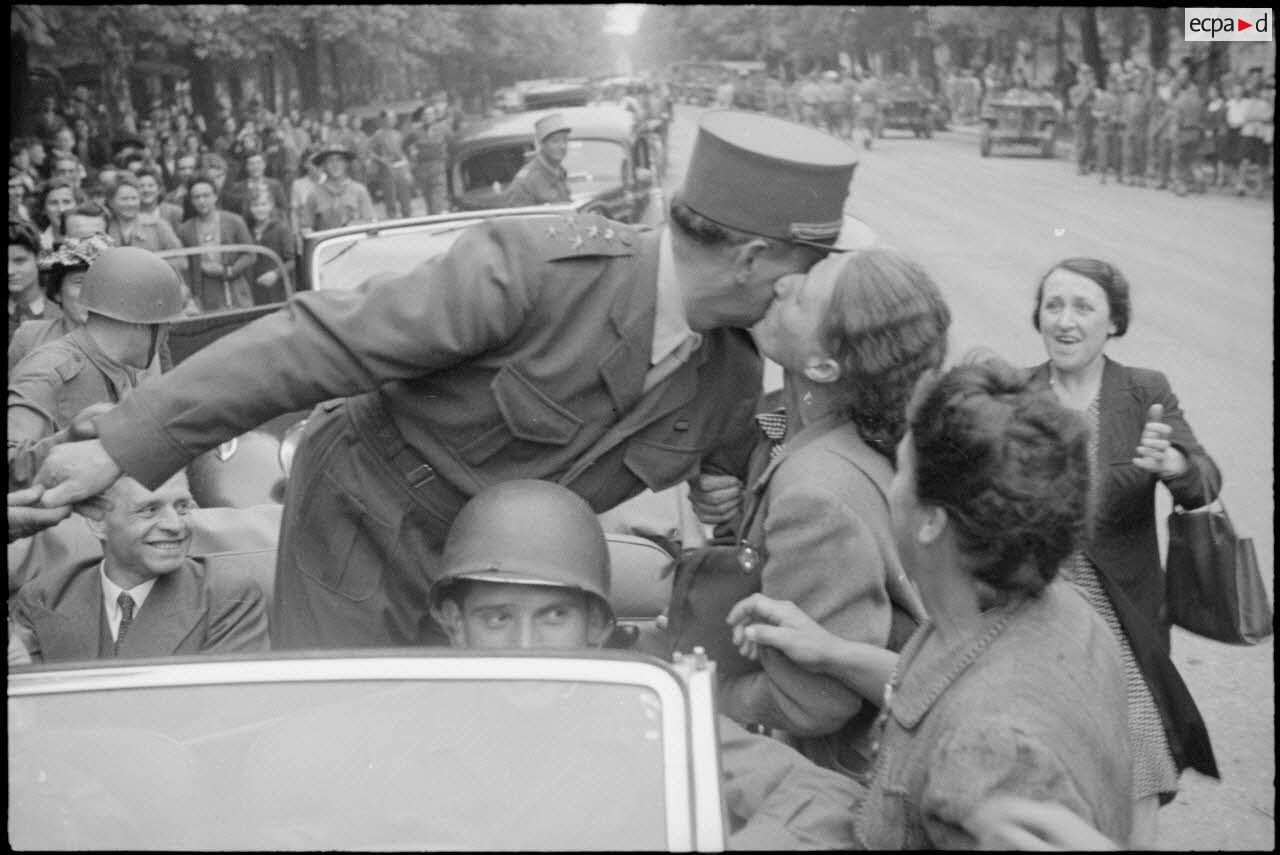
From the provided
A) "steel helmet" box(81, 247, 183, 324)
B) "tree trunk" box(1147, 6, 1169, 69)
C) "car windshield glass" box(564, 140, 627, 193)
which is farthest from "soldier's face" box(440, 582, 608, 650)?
"tree trunk" box(1147, 6, 1169, 69)

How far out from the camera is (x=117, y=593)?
3.99 metres

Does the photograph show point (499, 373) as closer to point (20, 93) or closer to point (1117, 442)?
point (1117, 442)

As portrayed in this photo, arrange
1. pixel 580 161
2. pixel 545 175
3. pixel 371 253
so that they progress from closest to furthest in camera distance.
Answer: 1. pixel 371 253
2. pixel 545 175
3. pixel 580 161

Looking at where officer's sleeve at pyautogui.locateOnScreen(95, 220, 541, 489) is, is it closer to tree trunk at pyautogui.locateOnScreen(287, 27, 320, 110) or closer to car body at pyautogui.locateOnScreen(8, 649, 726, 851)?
car body at pyautogui.locateOnScreen(8, 649, 726, 851)

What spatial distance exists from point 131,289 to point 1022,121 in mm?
30846

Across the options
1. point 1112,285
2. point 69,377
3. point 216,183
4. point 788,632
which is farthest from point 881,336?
point 216,183

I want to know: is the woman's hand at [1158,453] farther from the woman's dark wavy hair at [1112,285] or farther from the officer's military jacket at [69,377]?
the officer's military jacket at [69,377]


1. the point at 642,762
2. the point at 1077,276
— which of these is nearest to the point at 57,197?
the point at 1077,276

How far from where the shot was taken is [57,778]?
229 centimetres

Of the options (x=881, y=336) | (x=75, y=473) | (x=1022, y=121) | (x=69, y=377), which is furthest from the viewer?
(x=1022, y=121)

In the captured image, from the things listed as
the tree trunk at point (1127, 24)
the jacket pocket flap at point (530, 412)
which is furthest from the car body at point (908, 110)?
the jacket pocket flap at point (530, 412)

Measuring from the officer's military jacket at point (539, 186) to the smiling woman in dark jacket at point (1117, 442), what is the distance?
891 cm

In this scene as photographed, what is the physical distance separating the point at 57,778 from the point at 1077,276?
11.2 feet

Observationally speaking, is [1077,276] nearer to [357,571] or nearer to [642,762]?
[357,571]
